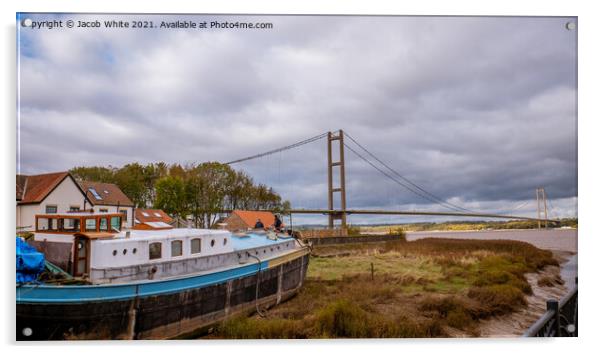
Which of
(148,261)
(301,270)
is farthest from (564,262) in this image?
(148,261)

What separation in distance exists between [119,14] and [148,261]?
13.2 ft

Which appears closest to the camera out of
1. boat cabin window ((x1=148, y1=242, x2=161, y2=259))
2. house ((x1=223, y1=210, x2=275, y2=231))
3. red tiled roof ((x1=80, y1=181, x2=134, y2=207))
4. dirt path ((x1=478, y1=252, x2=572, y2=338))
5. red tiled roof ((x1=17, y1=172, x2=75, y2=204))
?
red tiled roof ((x1=17, y1=172, x2=75, y2=204))

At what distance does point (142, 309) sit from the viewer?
240 inches

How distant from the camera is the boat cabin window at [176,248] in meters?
6.72

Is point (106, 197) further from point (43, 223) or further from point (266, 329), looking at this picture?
point (266, 329)

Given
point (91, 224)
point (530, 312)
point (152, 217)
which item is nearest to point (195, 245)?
point (91, 224)

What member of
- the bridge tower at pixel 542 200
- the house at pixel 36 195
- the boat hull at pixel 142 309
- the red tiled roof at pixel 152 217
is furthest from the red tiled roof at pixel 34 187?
the bridge tower at pixel 542 200

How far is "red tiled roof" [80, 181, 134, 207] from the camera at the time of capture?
854cm

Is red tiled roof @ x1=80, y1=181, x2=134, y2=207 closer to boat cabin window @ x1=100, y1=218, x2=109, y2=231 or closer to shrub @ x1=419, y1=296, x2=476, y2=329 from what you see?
boat cabin window @ x1=100, y1=218, x2=109, y2=231

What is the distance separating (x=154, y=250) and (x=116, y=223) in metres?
0.84

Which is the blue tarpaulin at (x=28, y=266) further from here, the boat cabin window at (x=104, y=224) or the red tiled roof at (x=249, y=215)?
the red tiled roof at (x=249, y=215)

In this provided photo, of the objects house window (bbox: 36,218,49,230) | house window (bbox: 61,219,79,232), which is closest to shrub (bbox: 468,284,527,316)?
house window (bbox: 61,219,79,232)

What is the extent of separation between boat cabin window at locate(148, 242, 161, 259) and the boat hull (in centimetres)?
46

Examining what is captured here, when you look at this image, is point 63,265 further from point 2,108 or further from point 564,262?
point 564,262
